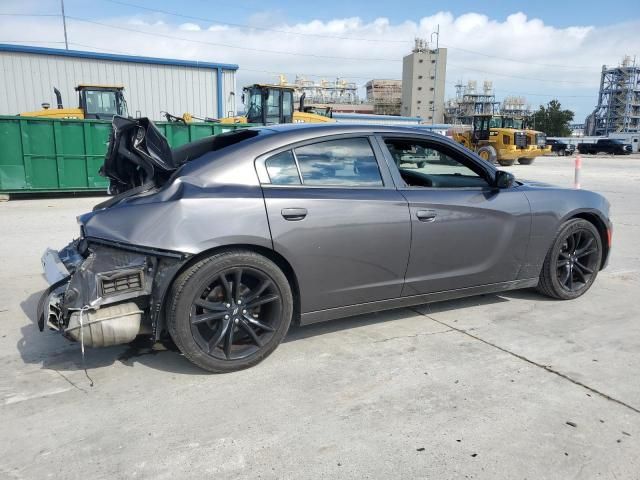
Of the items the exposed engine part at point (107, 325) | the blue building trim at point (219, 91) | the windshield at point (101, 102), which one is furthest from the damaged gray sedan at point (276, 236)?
the blue building trim at point (219, 91)

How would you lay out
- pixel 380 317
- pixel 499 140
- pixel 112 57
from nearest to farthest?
pixel 380 317 → pixel 112 57 → pixel 499 140

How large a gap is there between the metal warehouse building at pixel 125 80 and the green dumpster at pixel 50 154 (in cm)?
1055

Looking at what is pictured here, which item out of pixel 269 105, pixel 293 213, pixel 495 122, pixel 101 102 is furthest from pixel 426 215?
pixel 495 122

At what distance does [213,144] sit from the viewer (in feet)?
12.5

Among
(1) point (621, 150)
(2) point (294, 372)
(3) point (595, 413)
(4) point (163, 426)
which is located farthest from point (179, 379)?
(1) point (621, 150)

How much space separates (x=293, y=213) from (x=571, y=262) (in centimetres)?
290

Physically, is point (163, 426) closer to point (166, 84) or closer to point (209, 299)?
point (209, 299)

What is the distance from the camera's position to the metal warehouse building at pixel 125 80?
64.7ft

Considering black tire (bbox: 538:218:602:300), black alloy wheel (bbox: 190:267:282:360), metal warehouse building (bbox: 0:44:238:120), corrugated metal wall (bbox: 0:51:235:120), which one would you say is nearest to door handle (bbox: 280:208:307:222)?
black alloy wheel (bbox: 190:267:282:360)

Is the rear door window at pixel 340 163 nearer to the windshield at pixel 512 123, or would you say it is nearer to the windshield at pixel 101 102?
the windshield at pixel 101 102

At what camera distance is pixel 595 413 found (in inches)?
112

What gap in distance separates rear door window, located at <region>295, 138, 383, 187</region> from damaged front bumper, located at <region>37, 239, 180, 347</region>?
1120 millimetres

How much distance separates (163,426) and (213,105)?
22.1 meters

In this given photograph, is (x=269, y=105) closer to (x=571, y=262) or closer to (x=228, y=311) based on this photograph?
(x=571, y=262)
